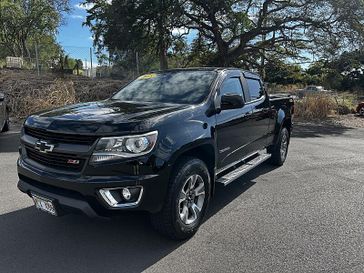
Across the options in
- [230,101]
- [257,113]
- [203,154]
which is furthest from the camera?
[257,113]

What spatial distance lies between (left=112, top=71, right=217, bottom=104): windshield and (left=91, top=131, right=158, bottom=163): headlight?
4.14 feet

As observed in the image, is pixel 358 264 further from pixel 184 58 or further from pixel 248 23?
pixel 184 58

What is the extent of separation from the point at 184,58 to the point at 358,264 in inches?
944

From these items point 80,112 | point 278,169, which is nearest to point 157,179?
point 80,112


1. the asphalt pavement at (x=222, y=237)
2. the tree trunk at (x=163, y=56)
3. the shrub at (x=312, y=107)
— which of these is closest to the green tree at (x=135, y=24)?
the tree trunk at (x=163, y=56)

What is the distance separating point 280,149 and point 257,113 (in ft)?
5.80

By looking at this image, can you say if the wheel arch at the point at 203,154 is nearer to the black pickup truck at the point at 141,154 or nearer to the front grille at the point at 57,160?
the black pickup truck at the point at 141,154

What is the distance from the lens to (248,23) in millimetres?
21531

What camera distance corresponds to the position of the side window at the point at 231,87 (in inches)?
201

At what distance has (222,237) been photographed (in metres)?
4.18

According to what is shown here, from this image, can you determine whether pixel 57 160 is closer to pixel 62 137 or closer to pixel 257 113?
pixel 62 137

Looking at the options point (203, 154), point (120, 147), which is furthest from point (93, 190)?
point (203, 154)

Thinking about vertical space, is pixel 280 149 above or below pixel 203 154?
below

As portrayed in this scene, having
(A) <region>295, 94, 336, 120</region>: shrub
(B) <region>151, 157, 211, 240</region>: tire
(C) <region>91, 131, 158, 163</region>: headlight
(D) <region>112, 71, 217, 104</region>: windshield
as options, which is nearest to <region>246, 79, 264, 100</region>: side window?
(D) <region>112, 71, 217, 104</region>: windshield
